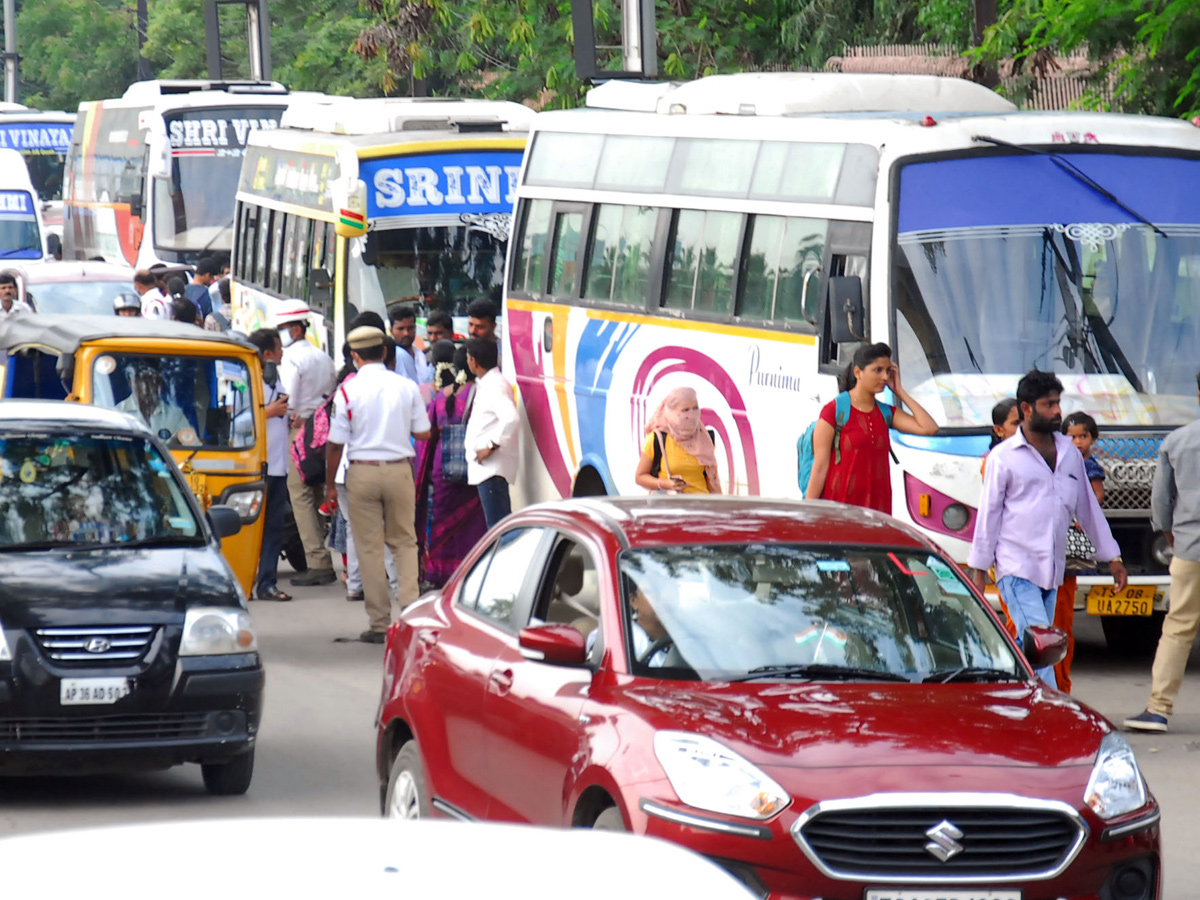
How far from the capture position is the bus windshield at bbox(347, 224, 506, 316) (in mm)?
19922

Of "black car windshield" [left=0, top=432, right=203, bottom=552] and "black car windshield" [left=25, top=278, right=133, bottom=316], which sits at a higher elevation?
"black car windshield" [left=0, top=432, right=203, bottom=552]

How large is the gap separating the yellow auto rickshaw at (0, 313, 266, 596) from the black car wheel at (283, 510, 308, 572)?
238cm

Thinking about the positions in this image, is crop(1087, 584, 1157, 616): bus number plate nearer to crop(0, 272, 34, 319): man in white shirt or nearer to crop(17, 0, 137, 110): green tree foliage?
crop(0, 272, 34, 319): man in white shirt

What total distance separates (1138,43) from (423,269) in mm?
6869

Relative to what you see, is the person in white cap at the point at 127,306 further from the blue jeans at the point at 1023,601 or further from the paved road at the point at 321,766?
the blue jeans at the point at 1023,601

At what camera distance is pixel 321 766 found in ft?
32.2

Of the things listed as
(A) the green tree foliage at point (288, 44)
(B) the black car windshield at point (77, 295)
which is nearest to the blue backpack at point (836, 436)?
(B) the black car windshield at point (77, 295)

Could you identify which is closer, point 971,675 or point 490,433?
point 971,675

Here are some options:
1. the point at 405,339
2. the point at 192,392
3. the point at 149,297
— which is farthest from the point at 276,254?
the point at 192,392

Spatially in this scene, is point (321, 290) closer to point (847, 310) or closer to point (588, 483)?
point (588, 483)

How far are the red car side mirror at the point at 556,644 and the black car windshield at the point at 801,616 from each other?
0.16 metres

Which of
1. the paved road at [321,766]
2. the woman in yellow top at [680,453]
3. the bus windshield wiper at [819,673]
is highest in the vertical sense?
the bus windshield wiper at [819,673]

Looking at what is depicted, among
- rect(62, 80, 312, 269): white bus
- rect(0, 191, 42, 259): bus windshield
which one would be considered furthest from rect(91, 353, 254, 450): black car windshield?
rect(0, 191, 42, 259): bus windshield

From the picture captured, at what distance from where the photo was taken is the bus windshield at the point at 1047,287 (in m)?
12.0
